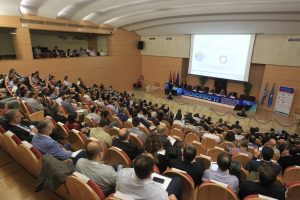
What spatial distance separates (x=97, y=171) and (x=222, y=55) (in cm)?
1301

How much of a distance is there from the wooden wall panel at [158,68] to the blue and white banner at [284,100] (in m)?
7.08

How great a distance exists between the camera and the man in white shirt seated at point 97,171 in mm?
2344

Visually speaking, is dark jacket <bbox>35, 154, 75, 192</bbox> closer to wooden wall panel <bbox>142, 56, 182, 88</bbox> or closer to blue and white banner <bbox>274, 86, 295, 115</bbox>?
blue and white banner <bbox>274, 86, 295, 115</bbox>

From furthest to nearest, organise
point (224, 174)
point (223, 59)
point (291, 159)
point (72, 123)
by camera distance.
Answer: point (223, 59) < point (72, 123) < point (291, 159) < point (224, 174)

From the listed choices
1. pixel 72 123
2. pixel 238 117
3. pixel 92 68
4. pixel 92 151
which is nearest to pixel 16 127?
pixel 72 123

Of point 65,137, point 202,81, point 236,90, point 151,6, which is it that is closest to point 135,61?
point 202,81

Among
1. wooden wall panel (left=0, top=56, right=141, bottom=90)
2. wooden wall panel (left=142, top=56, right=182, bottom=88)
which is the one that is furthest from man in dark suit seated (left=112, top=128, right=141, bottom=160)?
wooden wall panel (left=142, top=56, right=182, bottom=88)

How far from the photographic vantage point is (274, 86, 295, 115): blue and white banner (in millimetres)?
11312

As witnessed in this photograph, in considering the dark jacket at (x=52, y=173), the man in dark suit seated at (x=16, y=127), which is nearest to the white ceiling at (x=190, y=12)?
the man in dark suit seated at (x=16, y=127)

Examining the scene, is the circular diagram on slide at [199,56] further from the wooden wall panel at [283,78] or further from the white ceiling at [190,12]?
the wooden wall panel at [283,78]

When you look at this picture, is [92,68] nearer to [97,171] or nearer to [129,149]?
[129,149]

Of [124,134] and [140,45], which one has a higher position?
[140,45]

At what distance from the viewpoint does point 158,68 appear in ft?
57.3

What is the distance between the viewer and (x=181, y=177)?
2.46 metres
